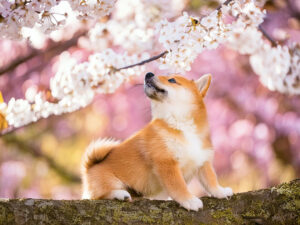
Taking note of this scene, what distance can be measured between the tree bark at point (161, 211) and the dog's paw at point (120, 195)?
11 cm

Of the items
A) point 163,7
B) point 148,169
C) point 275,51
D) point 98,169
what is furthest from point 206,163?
point 163,7

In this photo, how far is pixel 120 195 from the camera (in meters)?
2.48

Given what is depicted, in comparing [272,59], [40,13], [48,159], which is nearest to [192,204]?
[40,13]

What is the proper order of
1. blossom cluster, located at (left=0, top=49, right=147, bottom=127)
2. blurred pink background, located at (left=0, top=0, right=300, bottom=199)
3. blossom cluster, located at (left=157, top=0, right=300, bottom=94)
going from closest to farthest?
1. blossom cluster, located at (left=157, top=0, right=300, bottom=94)
2. blossom cluster, located at (left=0, top=49, right=147, bottom=127)
3. blurred pink background, located at (left=0, top=0, right=300, bottom=199)

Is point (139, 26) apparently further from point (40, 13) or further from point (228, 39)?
point (40, 13)

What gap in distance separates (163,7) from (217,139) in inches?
152

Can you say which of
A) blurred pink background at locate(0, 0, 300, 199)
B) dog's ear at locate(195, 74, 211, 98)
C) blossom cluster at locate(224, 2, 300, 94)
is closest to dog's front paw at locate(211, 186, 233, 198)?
dog's ear at locate(195, 74, 211, 98)

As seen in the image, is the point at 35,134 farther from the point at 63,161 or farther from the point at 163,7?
the point at 163,7

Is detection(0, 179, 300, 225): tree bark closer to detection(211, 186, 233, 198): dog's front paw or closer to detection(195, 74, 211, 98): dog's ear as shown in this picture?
detection(211, 186, 233, 198): dog's front paw

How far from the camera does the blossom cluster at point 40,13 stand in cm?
228

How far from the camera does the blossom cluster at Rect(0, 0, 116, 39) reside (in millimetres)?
2283

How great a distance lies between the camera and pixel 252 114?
6945 mm

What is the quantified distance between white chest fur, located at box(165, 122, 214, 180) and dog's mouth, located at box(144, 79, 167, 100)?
0.24 meters

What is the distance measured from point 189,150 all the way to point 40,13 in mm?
1120
